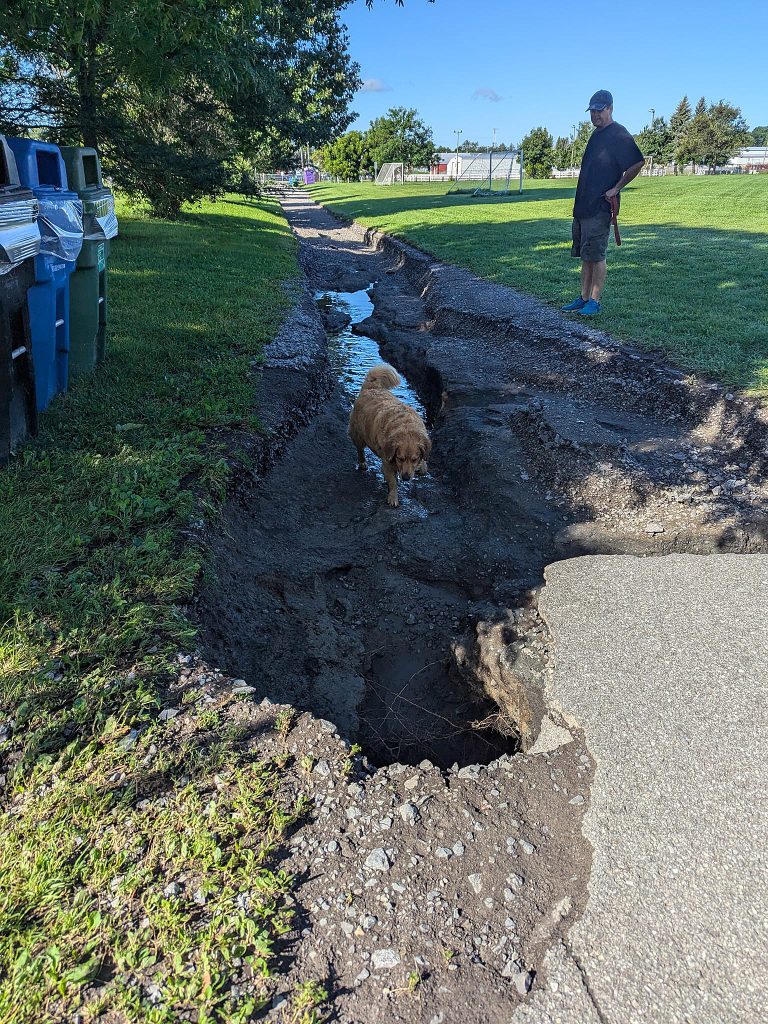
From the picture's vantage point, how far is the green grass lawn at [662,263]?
7.51 metres

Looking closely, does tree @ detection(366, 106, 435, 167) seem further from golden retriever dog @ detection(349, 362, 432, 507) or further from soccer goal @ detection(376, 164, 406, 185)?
golden retriever dog @ detection(349, 362, 432, 507)

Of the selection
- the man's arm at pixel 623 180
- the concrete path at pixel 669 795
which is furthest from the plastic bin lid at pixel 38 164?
the man's arm at pixel 623 180

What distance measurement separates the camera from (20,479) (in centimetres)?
446

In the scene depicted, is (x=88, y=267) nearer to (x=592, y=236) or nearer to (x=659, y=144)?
(x=592, y=236)

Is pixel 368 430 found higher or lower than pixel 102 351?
lower

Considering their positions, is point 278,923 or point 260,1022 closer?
point 260,1022

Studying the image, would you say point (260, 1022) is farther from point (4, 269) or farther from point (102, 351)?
point (102, 351)

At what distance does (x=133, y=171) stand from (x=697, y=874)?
1517 centimetres

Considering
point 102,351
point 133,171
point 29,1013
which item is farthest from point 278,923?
point 133,171

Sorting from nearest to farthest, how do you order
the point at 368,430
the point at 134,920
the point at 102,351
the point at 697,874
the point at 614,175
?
1. the point at 134,920
2. the point at 697,874
3. the point at 368,430
4. the point at 102,351
5. the point at 614,175

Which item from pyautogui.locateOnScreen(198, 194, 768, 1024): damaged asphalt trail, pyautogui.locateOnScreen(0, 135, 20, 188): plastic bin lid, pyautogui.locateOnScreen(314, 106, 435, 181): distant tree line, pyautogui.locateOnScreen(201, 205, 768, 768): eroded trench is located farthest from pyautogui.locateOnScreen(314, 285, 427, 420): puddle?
pyautogui.locateOnScreen(314, 106, 435, 181): distant tree line

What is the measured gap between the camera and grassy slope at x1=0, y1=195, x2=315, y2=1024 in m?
1.89

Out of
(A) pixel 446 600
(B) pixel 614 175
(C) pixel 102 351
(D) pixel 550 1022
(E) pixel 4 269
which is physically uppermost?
(B) pixel 614 175

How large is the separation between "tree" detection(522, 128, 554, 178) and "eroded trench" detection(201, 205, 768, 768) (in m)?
71.7
